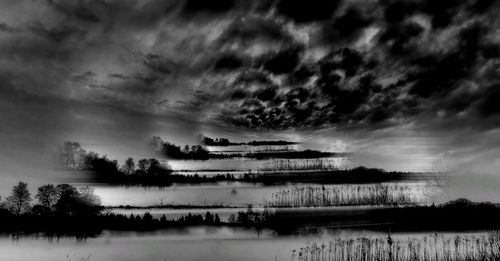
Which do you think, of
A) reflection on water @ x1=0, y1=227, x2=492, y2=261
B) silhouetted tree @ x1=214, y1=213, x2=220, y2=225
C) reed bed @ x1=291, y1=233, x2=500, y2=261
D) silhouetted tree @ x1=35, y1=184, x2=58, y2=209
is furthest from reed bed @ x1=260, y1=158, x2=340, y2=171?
silhouetted tree @ x1=35, y1=184, x2=58, y2=209

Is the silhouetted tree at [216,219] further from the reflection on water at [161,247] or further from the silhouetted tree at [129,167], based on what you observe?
the silhouetted tree at [129,167]

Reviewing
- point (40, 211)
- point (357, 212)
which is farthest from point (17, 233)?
point (357, 212)

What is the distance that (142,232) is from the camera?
883 centimetres

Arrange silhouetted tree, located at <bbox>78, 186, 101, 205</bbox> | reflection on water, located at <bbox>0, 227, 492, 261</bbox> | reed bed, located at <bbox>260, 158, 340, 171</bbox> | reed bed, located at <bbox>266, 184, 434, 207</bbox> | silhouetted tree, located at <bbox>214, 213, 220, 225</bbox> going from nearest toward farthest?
reflection on water, located at <bbox>0, 227, 492, 261</bbox>, silhouetted tree, located at <bbox>78, 186, 101, 205</bbox>, silhouetted tree, located at <bbox>214, 213, 220, 225</bbox>, reed bed, located at <bbox>266, 184, 434, 207</bbox>, reed bed, located at <bbox>260, 158, 340, 171</bbox>

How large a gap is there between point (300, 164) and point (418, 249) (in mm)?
5851

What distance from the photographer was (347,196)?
10.9 meters

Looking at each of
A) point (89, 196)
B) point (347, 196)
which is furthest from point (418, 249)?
point (89, 196)

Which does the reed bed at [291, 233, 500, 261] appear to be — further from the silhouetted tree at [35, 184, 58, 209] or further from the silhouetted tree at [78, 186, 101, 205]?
the silhouetted tree at [35, 184, 58, 209]

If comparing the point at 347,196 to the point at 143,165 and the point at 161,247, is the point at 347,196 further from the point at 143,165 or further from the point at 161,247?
the point at 143,165

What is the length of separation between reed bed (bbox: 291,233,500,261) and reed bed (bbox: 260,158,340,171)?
10.1 feet

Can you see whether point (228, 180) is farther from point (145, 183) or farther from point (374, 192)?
point (374, 192)

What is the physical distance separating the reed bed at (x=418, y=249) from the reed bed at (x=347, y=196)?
4.77 ft

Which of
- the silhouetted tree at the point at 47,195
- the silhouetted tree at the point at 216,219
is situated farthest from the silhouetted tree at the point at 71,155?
the silhouetted tree at the point at 216,219

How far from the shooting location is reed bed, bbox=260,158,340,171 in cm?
1283
